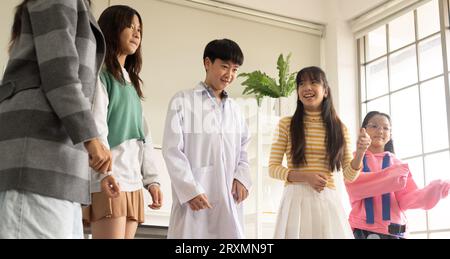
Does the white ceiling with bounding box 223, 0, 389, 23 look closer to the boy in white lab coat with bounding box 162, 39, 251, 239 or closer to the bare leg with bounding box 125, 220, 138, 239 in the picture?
the boy in white lab coat with bounding box 162, 39, 251, 239

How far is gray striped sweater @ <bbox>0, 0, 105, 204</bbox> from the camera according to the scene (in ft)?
3.57

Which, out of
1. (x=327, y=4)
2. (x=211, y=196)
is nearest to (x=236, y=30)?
(x=327, y=4)

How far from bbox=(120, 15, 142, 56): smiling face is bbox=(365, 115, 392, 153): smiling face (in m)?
1.32

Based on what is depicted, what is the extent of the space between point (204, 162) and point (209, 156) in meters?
0.03

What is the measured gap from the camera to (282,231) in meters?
2.04

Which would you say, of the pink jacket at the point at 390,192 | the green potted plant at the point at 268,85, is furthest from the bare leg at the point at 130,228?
the green potted plant at the point at 268,85

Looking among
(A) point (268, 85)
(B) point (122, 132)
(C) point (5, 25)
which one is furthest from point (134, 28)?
(A) point (268, 85)

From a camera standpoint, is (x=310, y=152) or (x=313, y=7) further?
(x=313, y=7)

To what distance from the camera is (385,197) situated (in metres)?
2.40

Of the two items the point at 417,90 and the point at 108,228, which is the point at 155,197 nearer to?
the point at 108,228

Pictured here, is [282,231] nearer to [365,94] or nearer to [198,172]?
[198,172]

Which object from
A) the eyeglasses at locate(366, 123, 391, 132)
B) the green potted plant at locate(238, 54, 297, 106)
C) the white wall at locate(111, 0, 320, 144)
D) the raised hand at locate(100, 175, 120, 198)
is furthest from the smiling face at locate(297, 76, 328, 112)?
the white wall at locate(111, 0, 320, 144)

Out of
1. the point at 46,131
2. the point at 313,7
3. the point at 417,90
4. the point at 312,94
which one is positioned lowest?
the point at 46,131

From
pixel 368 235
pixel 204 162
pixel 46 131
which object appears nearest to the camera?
pixel 46 131
